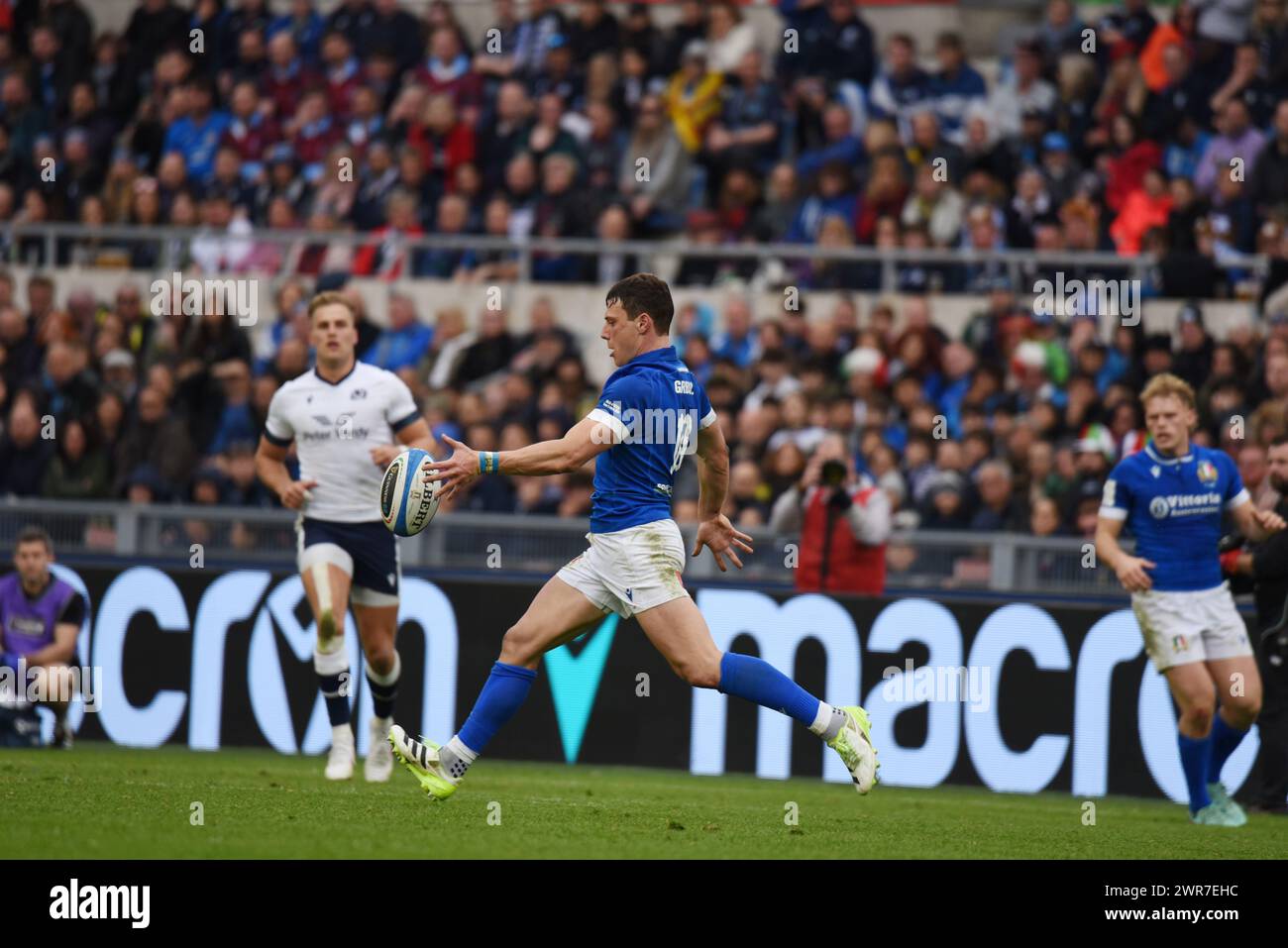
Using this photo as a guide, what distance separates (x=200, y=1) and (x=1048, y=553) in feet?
42.9

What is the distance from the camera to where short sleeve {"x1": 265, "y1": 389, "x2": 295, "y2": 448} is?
10.8m

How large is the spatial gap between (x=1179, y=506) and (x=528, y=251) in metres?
8.58

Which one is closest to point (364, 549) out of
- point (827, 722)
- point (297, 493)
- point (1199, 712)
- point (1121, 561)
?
point (297, 493)

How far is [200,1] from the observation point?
2164cm

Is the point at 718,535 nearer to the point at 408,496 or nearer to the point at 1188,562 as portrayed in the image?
the point at 408,496

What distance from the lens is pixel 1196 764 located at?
1062 centimetres

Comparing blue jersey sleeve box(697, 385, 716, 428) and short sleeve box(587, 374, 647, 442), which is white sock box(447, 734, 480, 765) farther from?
blue jersey sleeve box(697, 385, 716, 428)

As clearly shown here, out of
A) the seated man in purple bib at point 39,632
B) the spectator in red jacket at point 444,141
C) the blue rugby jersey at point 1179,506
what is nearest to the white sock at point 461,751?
the blue rugby jersey at point 1179,506

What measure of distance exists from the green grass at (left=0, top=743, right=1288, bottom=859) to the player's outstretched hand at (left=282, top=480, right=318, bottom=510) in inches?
61.3

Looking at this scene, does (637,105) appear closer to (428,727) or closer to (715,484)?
(428,727)

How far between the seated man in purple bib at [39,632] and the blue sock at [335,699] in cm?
357

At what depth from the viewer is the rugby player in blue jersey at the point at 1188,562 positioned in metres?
10.5

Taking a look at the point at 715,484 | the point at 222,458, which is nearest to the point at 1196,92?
the point at 222,458

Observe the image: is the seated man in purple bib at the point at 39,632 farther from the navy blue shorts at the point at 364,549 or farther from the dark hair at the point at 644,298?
the dark hair at the point at 644,298
